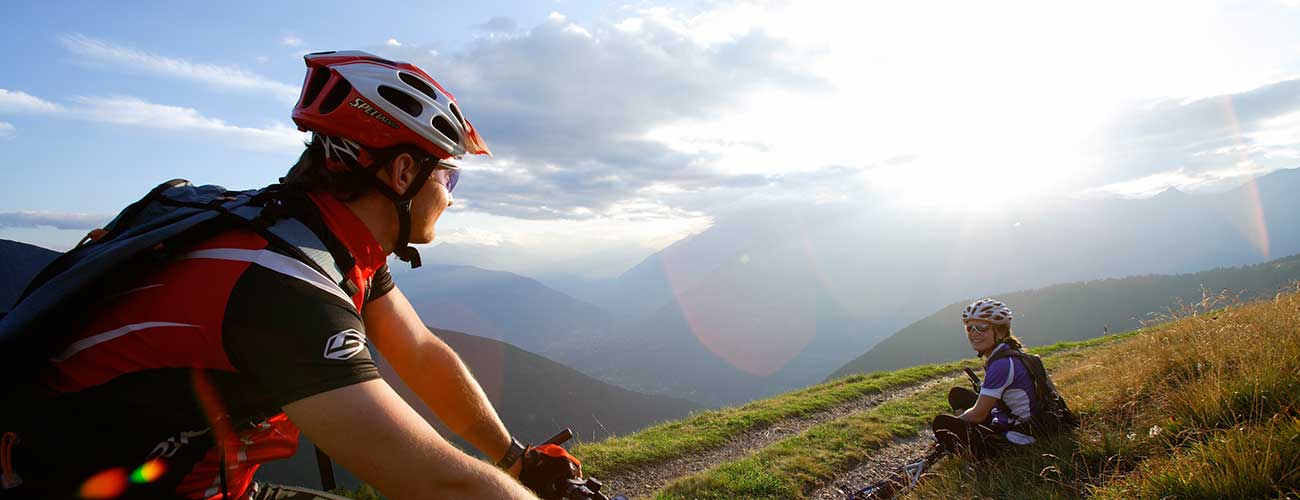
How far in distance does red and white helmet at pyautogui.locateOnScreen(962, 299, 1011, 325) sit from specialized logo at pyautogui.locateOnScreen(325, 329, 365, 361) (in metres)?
7.43

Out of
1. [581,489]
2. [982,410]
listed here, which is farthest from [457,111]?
[982,410]

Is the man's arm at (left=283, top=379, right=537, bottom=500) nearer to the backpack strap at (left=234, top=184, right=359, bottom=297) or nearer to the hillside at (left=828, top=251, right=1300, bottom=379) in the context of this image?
the backpack strap at (left=234, top=184, right=359, bottom=297)

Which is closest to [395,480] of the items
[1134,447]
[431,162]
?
[431,162]

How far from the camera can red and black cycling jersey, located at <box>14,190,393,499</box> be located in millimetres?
1740

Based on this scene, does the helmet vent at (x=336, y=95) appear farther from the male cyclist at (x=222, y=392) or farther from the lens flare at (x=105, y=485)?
the lens flare at (x=105, y=485)

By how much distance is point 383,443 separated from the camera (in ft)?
5.64

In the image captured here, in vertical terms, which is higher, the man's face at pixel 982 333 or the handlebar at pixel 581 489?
the handlebar at pixel 581 489

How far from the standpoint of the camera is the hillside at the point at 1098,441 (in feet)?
12.0

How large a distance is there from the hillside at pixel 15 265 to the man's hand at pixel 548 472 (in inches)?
4424

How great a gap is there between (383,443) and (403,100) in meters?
1.90

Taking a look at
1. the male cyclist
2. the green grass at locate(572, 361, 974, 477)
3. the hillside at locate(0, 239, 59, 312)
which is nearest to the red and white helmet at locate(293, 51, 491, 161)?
the male cyclist

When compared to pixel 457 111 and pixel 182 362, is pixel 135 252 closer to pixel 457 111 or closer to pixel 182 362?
pixel 182 362

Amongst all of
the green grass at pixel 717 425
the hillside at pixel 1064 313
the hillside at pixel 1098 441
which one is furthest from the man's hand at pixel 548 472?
the hillside at pixel 1064 313

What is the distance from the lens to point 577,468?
2.87m
